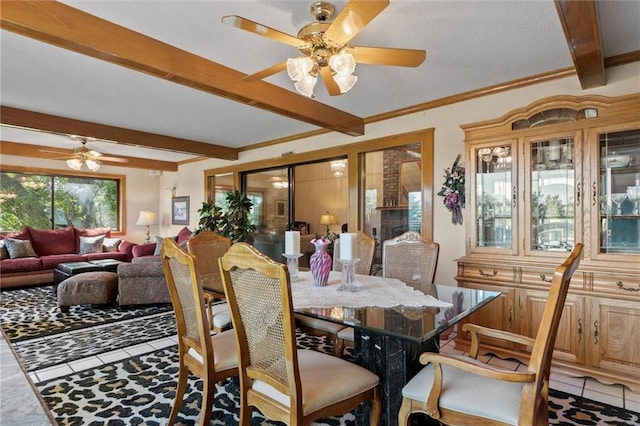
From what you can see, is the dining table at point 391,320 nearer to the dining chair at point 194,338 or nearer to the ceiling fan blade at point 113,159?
the dining chair at point 194,338

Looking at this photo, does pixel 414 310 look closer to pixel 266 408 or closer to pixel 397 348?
pixel 397 348

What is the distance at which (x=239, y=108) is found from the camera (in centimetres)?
405

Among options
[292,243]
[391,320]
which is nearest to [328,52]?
[292,243]

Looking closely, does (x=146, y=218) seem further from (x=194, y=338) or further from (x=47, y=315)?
(x=194, y=338)

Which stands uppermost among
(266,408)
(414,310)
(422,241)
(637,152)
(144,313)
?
(637,152)

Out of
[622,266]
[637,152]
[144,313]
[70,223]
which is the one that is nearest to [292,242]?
[622,266]

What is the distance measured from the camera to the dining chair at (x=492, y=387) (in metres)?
1.22

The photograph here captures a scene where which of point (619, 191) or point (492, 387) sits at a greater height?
point (619, 191)

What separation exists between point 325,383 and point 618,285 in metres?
2.26

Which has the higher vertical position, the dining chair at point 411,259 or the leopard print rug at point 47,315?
the dining chair at point 411,259

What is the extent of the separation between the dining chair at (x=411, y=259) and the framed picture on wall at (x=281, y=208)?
3233mm

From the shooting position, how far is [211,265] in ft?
10.6

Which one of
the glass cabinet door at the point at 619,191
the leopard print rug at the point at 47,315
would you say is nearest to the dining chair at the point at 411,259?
the glass cabinet door at the point at 619,191

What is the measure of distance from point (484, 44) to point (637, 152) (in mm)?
1359
